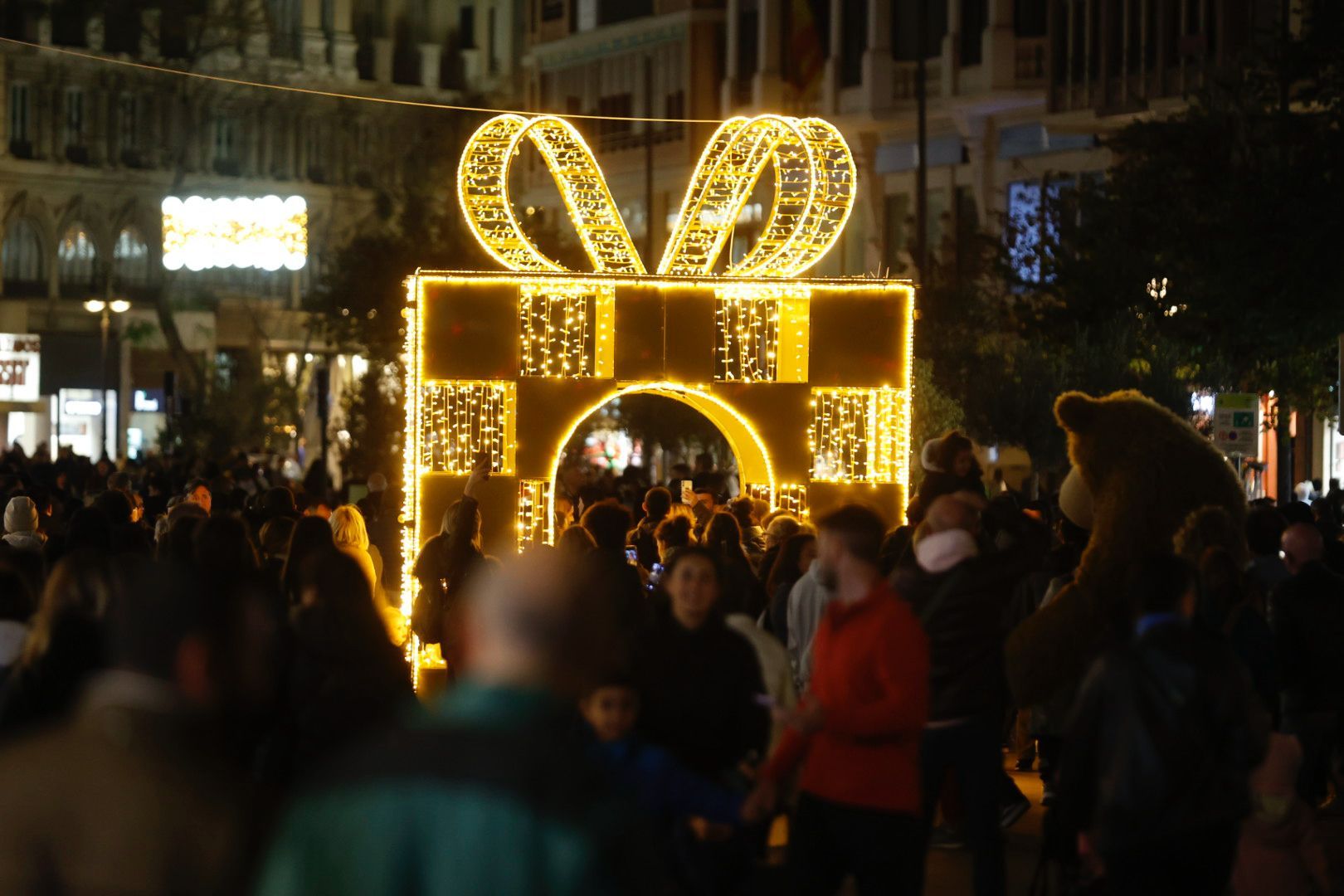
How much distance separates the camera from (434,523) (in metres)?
18.0

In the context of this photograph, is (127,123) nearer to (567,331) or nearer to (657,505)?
(567,331)

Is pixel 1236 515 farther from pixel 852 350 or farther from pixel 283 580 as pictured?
pixel 852 350

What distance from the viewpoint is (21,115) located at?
213 ft

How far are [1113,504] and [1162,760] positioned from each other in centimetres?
448

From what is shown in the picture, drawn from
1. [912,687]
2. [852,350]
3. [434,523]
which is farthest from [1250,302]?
[912,687]

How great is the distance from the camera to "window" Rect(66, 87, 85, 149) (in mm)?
65500

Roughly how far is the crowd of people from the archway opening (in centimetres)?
652

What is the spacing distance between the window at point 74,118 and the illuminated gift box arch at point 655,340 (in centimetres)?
4986

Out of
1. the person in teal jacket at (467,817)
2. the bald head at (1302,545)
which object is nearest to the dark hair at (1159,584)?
the person in teal jacket at (467,817)

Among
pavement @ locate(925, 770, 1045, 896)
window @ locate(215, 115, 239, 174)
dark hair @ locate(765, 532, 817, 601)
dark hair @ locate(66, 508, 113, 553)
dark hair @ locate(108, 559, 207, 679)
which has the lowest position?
pavement @ locate(925, 770, 1045, 896)

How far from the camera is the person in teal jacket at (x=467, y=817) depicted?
3.53 metres

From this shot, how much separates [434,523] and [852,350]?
3.66 meters

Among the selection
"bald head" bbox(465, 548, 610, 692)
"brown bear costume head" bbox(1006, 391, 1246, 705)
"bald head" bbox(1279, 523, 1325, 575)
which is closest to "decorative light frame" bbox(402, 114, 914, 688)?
"brown bear costume head" bbox(1006, 391, 1246, 705)

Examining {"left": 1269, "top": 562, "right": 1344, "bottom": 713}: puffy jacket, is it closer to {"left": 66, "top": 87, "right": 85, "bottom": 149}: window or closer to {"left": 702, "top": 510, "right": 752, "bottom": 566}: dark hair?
{"left": 702, "top": 510, "right": 752, "bottom": 566}: dark hair
